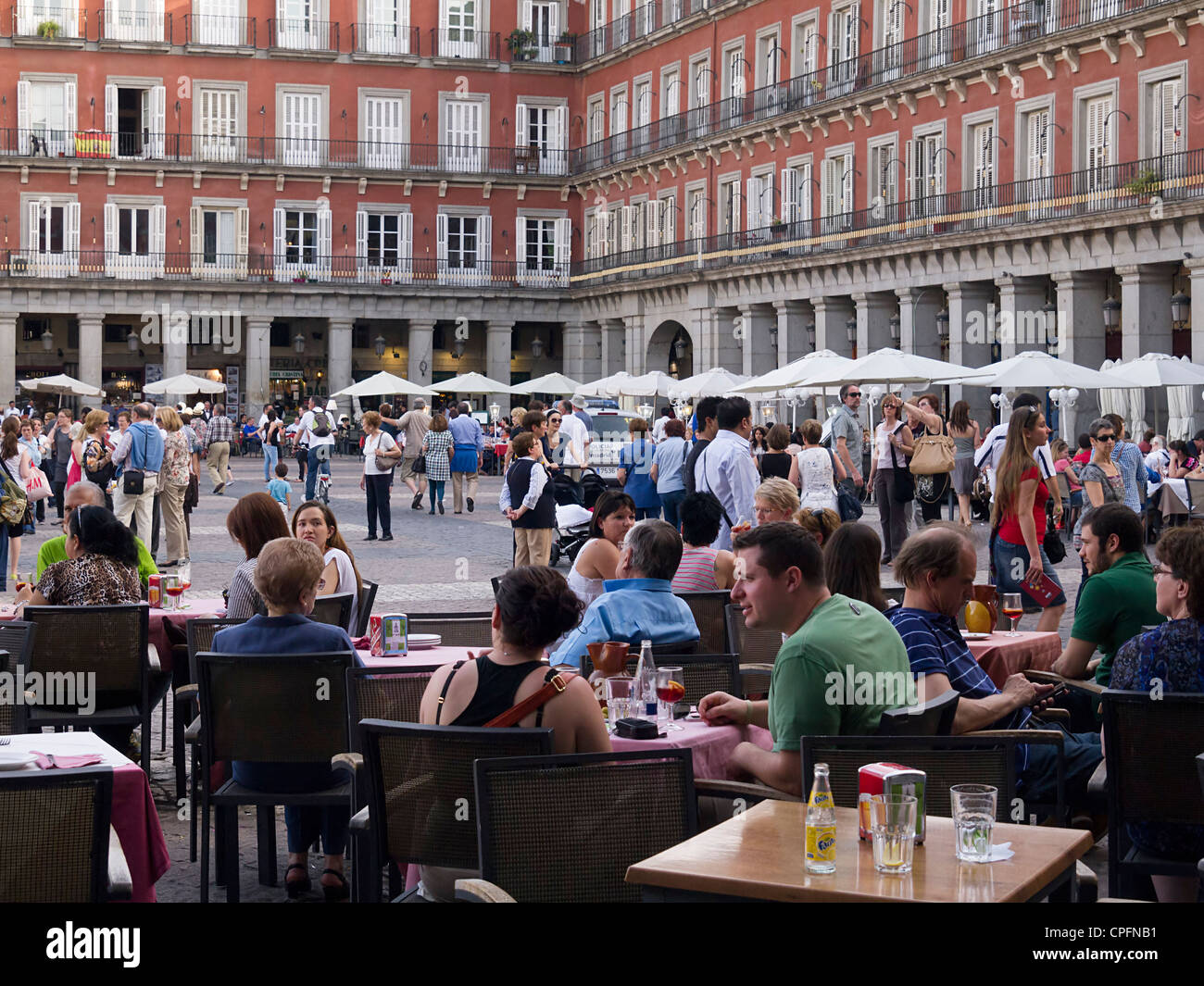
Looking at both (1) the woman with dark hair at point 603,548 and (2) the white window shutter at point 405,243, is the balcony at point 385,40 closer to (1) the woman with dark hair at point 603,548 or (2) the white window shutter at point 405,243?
(2) the white window shutter at point 405,243

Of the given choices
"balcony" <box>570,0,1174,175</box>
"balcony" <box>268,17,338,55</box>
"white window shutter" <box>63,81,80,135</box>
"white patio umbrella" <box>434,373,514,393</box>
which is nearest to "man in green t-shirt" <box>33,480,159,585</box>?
"balcony" <box>570,0,1174,175</box>

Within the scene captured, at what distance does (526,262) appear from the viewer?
5047 cm

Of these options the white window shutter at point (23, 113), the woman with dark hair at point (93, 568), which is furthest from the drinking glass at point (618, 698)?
the white window shutter at point (23, 113)

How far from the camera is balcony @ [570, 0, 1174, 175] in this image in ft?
101

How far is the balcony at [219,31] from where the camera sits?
157ft

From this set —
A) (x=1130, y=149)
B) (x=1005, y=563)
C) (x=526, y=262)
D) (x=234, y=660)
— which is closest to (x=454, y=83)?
(x=526, y=262)

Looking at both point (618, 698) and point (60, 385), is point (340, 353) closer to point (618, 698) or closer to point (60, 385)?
point (60, 385)

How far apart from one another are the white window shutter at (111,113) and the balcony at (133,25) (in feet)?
4.41

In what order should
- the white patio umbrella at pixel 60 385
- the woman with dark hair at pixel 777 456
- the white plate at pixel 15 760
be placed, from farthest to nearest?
the white patio umbrella at pixel 60 385 < the woman with dark hair at pixel 777 456 < the white plate at pixel 15 760

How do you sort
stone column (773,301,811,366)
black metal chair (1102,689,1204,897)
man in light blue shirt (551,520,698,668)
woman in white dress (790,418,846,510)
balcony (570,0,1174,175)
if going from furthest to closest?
stone column (773,301,811,366) → balcony (570,0,1174,175) → woman in white dress (790,418,846,510) → man in light blue shirt (551,520,698,668) → black metal chair (1102,689,1204,897)

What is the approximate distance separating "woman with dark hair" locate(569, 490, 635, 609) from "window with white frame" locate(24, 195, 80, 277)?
135ft

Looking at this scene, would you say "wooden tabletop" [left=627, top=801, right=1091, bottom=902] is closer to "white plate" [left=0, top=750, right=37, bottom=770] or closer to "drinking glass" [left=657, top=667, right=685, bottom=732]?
"drinking glass" [left=657, top=667, right=685, bottom=732]

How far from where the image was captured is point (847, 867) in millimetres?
3740

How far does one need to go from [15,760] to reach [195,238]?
44988mm
